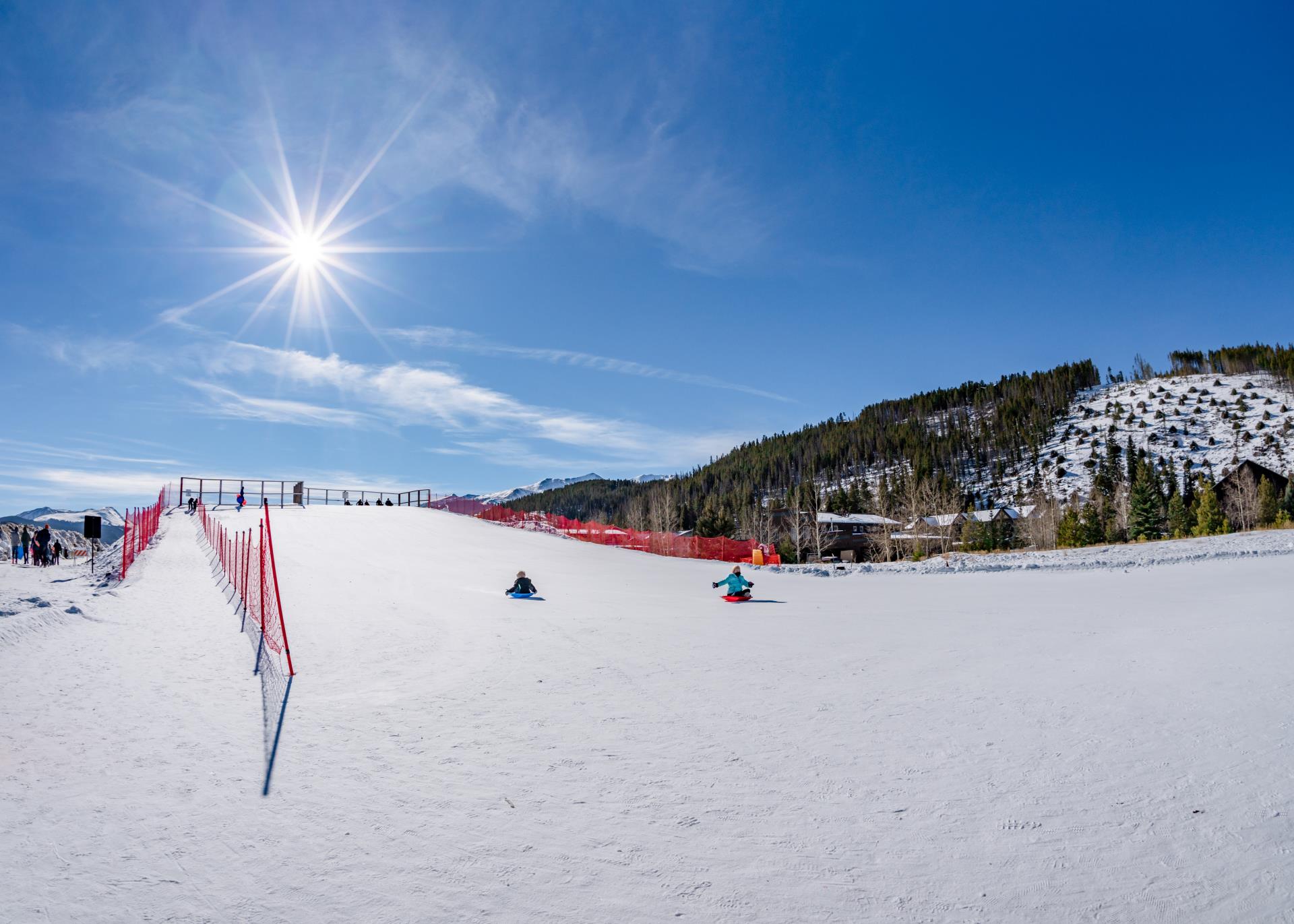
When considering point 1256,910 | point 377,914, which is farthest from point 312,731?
point 1256,910

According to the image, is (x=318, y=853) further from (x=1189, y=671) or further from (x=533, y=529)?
(x=533, y=529)

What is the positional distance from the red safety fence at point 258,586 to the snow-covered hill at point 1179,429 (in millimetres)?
103455

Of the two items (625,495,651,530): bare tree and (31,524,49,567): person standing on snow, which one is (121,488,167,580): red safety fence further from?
(625,495,651,530): bare tree

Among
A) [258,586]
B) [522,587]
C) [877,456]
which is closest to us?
[258,586]

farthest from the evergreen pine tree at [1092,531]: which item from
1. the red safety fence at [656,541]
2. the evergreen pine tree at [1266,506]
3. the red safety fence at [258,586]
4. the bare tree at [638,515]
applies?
the red safety fence at [258,586]

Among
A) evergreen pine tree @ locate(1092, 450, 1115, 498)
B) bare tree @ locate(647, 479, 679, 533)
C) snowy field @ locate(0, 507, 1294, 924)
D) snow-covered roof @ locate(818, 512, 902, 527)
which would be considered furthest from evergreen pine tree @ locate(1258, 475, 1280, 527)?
snowy field @ locate(0, 507, 1294, 924)

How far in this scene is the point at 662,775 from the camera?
5383 millimetres

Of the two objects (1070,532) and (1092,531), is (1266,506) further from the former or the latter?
(1070,532)

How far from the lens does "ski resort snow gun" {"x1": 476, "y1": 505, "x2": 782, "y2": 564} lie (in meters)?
32.4

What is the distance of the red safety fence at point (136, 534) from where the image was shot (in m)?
22.5

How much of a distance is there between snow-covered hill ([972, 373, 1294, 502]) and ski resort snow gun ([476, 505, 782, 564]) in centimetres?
8258

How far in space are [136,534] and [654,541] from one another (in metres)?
22.9

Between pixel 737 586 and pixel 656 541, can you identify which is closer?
pixel 737 586

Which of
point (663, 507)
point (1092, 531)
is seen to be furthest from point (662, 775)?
point (663, 507)
